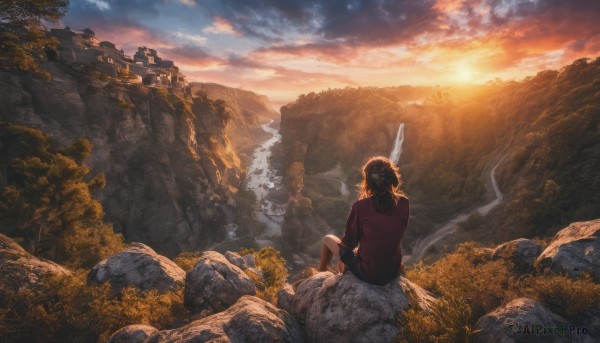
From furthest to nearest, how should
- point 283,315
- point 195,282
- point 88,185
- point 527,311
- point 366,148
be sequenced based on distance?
point 366,148 < point 88,185 < point 195,282 < point 283,315 < point 527,311

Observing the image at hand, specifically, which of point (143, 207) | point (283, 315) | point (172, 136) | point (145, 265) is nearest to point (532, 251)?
point (283, 315)

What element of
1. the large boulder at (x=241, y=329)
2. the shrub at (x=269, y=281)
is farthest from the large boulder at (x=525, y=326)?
the shrub at (x=269, y=281)

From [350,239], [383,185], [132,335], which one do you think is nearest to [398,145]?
[350,239]

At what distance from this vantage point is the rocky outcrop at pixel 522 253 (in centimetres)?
870

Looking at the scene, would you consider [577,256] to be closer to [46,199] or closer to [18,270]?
[18,270]

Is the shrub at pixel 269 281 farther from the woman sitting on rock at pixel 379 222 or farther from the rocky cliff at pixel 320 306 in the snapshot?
the woman sitting on rock at pixel 379 222

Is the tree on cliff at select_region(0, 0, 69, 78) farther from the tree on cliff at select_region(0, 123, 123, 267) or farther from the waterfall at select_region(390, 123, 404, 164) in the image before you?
the waterfall at select_region(390, 123, 404, 164)

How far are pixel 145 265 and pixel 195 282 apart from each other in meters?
2.34

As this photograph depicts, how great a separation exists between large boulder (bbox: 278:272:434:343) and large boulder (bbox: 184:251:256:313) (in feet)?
8.13

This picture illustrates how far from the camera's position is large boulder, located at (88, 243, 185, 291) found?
816cm

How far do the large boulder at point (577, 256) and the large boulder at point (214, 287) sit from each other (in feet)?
→ 25.1

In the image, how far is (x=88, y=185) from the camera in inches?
892

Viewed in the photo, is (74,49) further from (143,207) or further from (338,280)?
(338,280)

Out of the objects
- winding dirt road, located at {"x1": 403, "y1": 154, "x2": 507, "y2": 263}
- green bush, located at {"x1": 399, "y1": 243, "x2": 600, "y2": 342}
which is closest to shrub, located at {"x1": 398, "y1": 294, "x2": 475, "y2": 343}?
green bush, located at {"x1": 399, "y1": 243, "x2": 600, "y2": 342}
